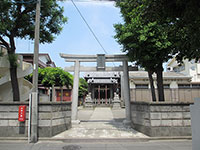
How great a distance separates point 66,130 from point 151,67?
5.95 m

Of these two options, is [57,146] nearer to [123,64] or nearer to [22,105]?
[22,105]

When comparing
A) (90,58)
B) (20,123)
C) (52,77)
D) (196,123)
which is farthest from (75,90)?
(52,77)

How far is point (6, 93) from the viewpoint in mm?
13539

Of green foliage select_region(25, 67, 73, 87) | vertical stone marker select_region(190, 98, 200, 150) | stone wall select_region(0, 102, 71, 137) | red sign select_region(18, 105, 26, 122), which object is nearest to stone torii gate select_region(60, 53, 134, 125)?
stone wall select_region(0, 102, 71, 137)

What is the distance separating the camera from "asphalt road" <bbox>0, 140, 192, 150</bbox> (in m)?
5.77

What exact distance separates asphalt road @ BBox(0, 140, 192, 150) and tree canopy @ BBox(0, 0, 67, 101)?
314 cm

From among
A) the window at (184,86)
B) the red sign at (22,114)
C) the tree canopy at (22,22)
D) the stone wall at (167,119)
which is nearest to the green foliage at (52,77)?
the tree canopy at (22,22)

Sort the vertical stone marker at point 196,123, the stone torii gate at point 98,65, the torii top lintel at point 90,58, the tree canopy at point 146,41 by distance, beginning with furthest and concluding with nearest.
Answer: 1. the torii top lintel at point 90,58
2. the stone torii gate at point 98,65
3. the tree canopy at point 146,41
4. the vertical stone marker at point 196,123

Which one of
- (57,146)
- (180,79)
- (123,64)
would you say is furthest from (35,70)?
(180,79)

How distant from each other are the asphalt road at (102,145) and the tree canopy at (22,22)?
3.14 meters

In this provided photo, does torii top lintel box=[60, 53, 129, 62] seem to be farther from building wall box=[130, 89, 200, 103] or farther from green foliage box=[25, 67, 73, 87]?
green foliage box=[25, 67, 73, 87]

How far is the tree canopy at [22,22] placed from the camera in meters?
7.91

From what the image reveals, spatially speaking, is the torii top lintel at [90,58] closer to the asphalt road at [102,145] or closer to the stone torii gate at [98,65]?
the stone torii gate at [98,65]

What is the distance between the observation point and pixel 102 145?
6168 millimetres
